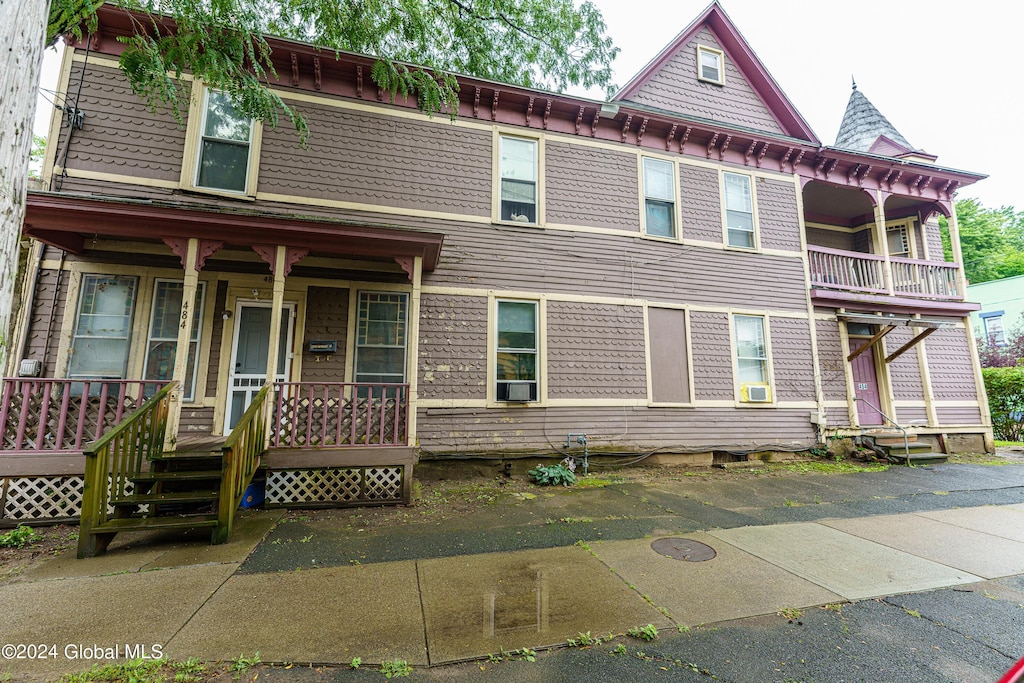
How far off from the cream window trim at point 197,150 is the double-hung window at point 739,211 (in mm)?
9486

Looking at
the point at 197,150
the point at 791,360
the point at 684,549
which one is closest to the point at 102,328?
the point at 197,150

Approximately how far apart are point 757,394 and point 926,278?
6.19 metres

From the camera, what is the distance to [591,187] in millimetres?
8594

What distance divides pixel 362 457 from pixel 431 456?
1.53 meters

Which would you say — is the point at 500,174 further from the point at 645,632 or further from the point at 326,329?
the point at 645,632

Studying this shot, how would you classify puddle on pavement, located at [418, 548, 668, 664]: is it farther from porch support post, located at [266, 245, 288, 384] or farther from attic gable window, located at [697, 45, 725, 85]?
attic gable window, located at [697, 45, 725, 85]

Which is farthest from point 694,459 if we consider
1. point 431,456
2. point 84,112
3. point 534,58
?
point 84,112

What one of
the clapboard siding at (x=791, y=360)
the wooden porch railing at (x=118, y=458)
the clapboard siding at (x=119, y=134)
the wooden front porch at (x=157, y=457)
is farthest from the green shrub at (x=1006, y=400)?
A: the clapboard siding at (x=119, y=134)

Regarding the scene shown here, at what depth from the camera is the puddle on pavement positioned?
2678 millimetres

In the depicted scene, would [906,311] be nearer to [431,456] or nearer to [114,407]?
[431,456]

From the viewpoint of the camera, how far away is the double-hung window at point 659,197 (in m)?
8.97

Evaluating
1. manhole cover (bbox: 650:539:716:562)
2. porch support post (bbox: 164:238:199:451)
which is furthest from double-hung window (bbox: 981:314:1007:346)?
porch support post (bbox: 164:238:199:451)

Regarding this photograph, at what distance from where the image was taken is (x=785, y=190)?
9.90 metres

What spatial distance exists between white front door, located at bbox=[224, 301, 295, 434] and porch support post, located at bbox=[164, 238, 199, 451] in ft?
3.82
